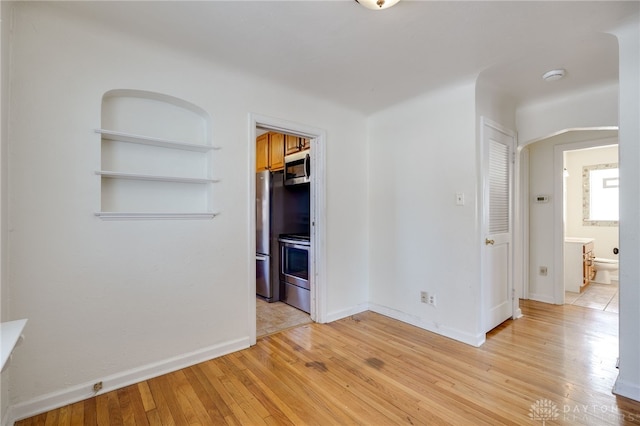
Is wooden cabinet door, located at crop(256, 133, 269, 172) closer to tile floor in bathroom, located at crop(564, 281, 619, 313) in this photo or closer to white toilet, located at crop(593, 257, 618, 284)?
tile floor in bathroom, located at crop(564, 281, 619, 313)

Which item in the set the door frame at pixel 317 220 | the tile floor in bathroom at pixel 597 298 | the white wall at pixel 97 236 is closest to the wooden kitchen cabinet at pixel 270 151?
the door frame at pixel 317 220

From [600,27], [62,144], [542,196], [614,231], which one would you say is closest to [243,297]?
[62,144]

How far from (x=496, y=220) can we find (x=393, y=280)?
1.20 meters

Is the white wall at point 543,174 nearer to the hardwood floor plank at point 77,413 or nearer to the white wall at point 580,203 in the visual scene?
the white wall at point 580,203

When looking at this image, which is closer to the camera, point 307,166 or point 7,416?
point 7,416

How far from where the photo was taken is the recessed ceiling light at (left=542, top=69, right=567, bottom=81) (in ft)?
7.89

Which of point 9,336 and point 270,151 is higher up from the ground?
point 270,151

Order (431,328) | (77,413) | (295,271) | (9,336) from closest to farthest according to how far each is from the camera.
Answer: (9,336), (77,413), (431,328), (295,271)

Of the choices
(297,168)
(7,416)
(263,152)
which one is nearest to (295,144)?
(297,168)

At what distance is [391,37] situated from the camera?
1959mm

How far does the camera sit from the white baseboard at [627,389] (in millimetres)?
1805

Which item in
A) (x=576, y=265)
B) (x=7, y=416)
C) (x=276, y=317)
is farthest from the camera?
(x=576, y=265)

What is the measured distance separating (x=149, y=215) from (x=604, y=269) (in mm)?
6342

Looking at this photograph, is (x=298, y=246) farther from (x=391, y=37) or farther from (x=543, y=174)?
(x=543, y=174)
